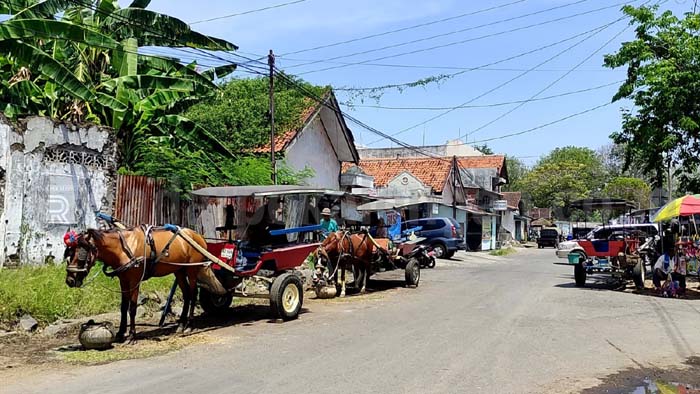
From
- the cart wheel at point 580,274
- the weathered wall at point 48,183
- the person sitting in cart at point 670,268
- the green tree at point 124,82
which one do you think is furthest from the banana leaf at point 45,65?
the person sitting in cart at point 670,268

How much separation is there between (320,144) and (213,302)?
52.0 ft

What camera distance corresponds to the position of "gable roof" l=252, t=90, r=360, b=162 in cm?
2259

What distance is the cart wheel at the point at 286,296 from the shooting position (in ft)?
36.5

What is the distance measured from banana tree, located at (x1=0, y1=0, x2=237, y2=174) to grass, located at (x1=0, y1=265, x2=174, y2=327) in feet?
13.6

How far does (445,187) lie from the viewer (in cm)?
3978

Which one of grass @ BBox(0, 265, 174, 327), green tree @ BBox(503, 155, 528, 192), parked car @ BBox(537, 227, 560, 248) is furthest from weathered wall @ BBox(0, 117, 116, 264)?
green tree @ BBox(503, 155, 528, 192)

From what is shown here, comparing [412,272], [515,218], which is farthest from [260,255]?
[515,218]

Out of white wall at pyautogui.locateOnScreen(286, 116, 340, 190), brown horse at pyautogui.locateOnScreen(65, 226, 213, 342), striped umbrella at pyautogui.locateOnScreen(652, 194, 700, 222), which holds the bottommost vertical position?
brown horse at pyautogui.locateOnScreen(65, 226, 213, 342)

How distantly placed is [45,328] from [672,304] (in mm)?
13245

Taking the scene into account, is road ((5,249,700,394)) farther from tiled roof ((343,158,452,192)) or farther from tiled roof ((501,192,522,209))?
tiled roof ((501,192,522,209))

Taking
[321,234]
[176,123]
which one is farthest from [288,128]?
[321,234]

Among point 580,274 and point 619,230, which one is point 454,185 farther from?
point 580,274

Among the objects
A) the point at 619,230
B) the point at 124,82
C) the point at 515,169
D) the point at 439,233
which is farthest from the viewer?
the point at 515,169

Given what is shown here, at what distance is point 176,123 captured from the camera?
1794cm
